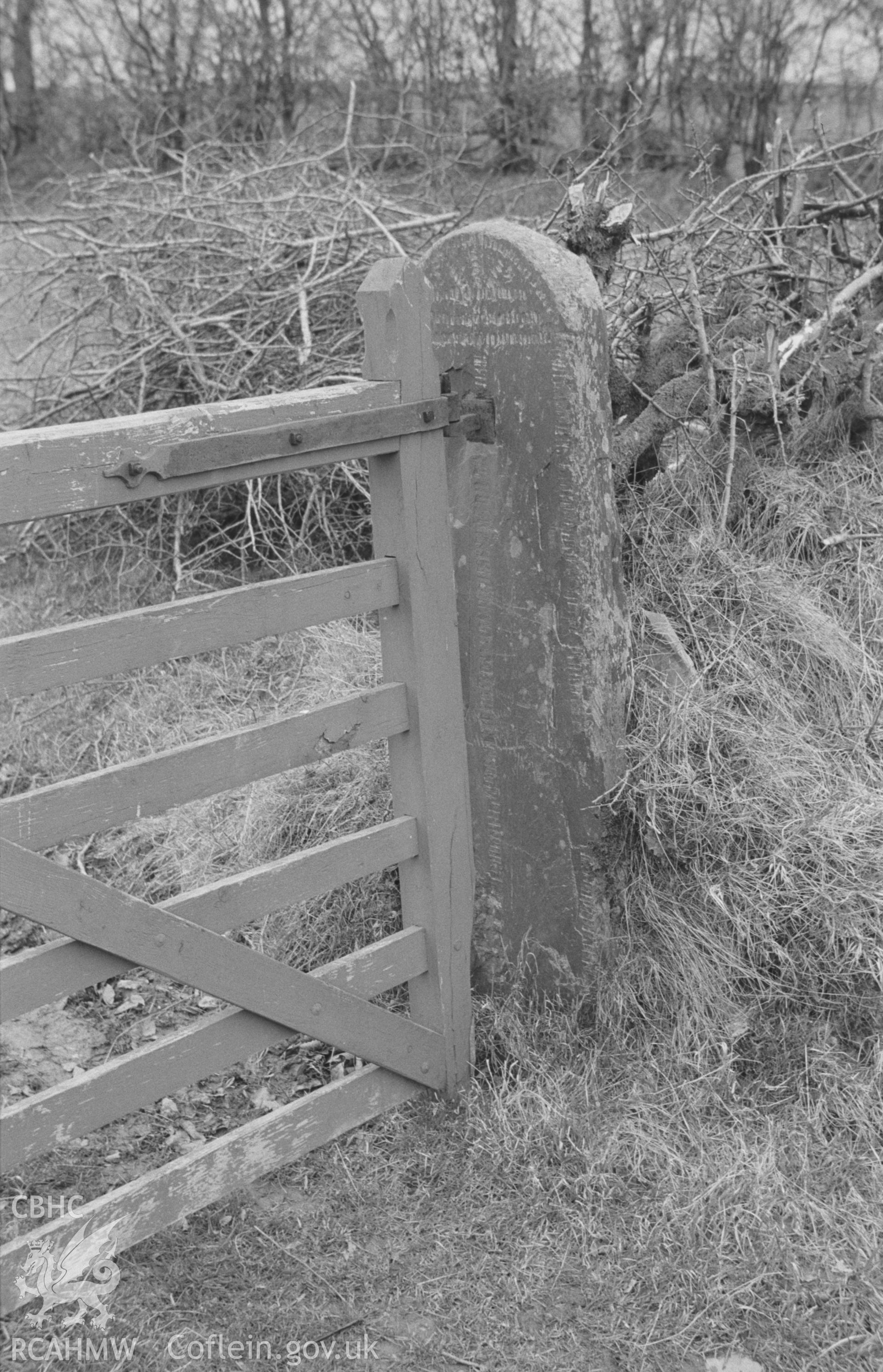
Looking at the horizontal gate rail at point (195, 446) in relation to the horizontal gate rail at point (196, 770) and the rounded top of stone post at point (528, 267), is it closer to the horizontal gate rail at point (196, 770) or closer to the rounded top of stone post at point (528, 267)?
the rounded top of stone post at point (528, 267)

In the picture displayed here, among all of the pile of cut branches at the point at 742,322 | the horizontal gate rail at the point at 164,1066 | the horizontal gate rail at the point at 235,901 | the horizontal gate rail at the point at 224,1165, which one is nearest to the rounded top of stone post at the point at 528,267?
the pile of cut branches at the point at 742,322

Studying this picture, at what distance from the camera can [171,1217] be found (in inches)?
95.6

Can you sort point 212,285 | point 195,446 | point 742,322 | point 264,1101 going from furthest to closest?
1. point 212,285
2. point 742,322
3. point 264,1101
4. point 195,446

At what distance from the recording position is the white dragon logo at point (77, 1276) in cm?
222

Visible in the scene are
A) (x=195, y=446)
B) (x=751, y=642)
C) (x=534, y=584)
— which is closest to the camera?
(x=195, y=446)

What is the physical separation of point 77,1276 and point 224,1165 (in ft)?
1.10

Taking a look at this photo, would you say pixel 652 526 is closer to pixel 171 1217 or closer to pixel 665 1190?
pixel 665 1190

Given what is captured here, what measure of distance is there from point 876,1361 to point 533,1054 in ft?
3.27

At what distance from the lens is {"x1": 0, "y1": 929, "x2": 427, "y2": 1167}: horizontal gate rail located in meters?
2.18

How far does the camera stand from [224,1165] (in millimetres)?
2510

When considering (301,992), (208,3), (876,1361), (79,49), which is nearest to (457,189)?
(208,3)

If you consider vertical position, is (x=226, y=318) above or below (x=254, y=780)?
above

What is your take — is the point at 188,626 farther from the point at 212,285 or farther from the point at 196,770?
the point at 212,285

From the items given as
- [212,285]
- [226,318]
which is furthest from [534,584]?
[212,285]
